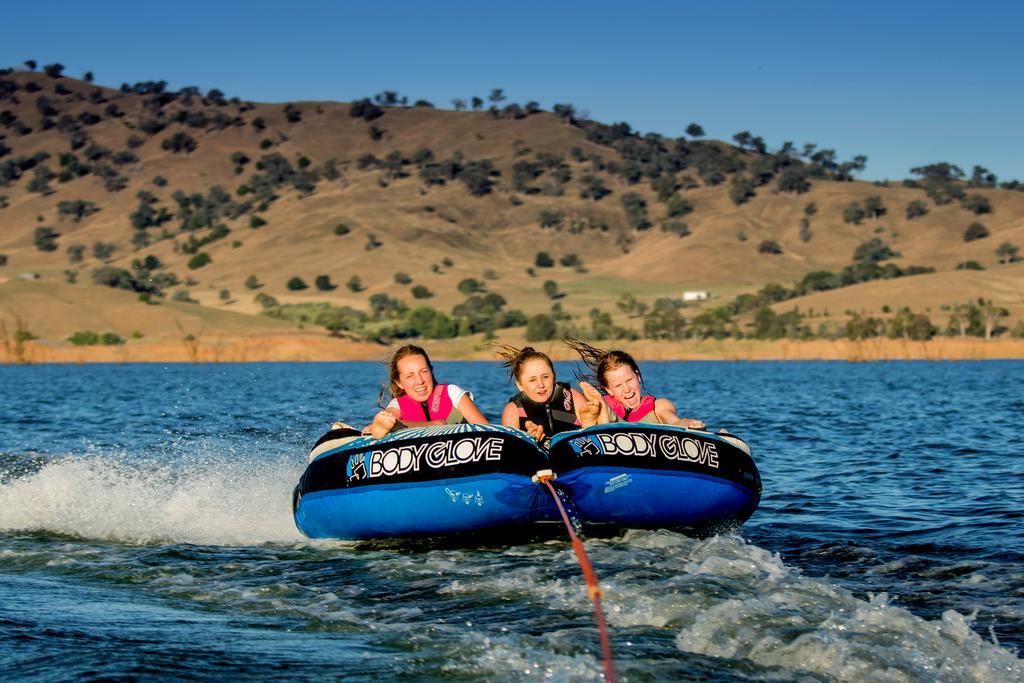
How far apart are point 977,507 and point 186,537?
317 inches

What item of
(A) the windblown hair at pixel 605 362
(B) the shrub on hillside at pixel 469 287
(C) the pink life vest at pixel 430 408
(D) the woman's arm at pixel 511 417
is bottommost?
(D) the woman's arm at pixel 511 417

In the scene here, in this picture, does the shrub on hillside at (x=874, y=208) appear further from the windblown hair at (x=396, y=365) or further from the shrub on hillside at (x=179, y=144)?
the windblown hair at (x=396, y=365)

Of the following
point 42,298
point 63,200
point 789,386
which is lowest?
point 789,386

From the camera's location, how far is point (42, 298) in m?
88.8

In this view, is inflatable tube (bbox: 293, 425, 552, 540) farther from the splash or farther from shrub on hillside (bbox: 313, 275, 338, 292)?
shrub on hillside (bbox: 313, 275, 338, 292)

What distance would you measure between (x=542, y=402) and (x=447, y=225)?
459 feet

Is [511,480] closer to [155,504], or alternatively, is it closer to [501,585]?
[501,585]

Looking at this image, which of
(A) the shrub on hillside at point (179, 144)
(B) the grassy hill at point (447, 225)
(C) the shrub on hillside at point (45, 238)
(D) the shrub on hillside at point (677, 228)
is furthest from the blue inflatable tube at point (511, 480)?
(A) the shrub on hillside at point (179, 144)

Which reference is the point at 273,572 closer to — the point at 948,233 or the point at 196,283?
the point at 196,283

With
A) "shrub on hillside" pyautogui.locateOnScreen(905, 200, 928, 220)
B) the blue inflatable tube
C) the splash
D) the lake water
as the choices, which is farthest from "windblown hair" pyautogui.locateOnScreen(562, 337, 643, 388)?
"shrub on hillside" pyautogui.locateOnScreen(905, 200, 928, 220)

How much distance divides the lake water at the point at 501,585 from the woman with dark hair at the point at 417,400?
3.65ft

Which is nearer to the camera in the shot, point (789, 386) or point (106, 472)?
point (106, 472)

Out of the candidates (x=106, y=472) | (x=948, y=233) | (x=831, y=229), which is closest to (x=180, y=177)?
(x=831, y=229)

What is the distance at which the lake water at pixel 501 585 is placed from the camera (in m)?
6.91
